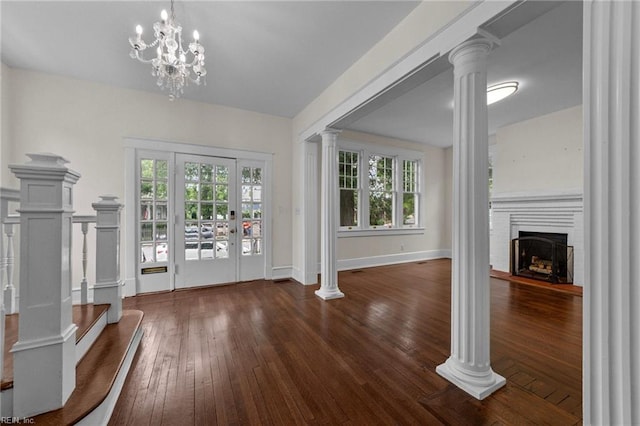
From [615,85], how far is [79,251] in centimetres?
508

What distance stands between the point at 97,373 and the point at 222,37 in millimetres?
2990

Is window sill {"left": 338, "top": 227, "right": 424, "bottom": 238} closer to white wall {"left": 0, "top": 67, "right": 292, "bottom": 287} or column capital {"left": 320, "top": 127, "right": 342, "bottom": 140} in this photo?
column capital {"left": 320, "top": 127, "right": 342, "bottom": 140}

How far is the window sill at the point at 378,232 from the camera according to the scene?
17.3 feet

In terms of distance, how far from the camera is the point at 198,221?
4.08m

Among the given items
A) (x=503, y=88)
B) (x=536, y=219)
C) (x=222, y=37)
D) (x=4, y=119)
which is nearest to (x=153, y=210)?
(x=4, y=119)

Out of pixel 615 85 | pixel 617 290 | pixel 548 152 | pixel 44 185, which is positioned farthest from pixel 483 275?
pixel 548 152

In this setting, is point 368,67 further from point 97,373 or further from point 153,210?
point 153,210

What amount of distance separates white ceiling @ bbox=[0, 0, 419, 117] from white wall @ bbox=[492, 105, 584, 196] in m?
3.95

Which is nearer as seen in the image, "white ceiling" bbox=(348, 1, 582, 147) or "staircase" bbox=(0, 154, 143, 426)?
"staircase" bbox=(0, 154, 143, 426)

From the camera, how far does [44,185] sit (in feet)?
4.31

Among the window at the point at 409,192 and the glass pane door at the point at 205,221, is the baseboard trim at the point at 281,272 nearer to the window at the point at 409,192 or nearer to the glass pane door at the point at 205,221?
the glass pane door at the point at 205,221

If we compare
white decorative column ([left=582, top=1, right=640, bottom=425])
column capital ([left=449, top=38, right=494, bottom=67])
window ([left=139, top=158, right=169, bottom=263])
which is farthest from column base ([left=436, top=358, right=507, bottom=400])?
window ([left=139, top=158, right=169, bottom=263])

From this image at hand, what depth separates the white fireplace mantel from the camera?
4133 mm

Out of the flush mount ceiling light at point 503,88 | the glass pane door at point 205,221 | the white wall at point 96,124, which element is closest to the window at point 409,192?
the flush mount ceiling light at point 503,88
